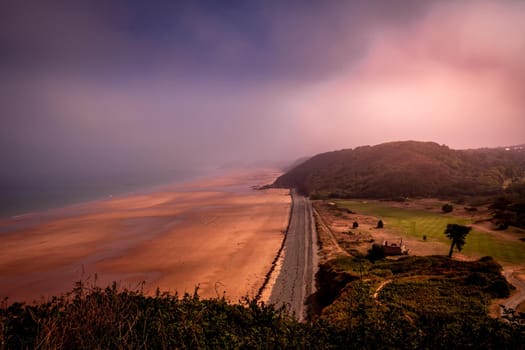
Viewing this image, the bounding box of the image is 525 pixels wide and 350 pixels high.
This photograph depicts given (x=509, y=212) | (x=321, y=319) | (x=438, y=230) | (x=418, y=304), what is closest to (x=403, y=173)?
(x=509, y=212)

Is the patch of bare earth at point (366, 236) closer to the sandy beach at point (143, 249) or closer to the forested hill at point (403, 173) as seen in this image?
the sandy beach at point (143, 249)

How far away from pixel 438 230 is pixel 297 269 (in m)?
32.1

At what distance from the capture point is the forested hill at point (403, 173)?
315ft

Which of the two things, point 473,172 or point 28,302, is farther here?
point 473,172

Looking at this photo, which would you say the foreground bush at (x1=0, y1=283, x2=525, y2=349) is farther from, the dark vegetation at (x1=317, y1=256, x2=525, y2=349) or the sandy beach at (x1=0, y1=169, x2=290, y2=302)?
the sandy beach at (x1=0, y1=169, x2=290, y2=302)

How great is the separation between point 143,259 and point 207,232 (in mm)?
15083

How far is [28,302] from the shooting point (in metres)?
26.8

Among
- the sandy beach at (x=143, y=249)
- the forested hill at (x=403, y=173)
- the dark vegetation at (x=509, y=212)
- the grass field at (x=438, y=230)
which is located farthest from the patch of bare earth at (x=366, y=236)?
the forested hill at (x=403, y=173)

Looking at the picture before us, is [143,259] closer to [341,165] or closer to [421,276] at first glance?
[421,276]

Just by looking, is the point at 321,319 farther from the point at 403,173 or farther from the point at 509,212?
the point at 403,173

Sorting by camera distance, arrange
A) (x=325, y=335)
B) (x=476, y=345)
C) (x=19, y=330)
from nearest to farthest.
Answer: (x=476, y=345)
(x=325, y=335)
(x=19, y=330)

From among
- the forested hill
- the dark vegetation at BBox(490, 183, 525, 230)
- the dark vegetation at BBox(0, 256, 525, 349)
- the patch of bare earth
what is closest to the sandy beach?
the dark vegetation at BBox(0, 256, 525, 349)

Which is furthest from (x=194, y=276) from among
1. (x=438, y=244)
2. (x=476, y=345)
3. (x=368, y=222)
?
(x=368, y=222)

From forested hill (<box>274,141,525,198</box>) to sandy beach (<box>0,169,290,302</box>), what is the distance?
162ft
